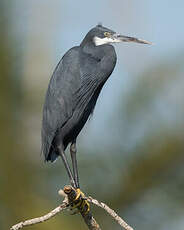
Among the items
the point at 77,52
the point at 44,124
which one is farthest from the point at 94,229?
the point at 77,52

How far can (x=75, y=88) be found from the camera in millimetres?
6773

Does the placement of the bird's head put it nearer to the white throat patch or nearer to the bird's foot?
the white throat patch

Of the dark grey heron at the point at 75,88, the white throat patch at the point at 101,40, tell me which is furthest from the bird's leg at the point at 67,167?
the white throat patch at the point at 101,40

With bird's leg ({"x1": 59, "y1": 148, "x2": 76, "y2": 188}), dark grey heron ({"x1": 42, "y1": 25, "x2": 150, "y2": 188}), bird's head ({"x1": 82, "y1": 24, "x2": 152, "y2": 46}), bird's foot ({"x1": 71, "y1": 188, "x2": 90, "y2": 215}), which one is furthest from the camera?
bird's head ({"x1": 82, "y1": 24, "x2": 152, "y2": 46})

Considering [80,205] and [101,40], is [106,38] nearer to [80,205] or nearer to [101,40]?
[101,40]

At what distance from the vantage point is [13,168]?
9.29 meters

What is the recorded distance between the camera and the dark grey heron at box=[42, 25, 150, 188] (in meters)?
6.73

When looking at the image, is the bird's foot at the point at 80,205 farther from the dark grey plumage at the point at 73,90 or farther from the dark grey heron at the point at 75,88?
the dark grey plumage at the point at 73,90

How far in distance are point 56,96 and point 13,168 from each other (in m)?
2.70

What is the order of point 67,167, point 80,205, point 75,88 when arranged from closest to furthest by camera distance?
point 80,205 < point 67,167 < point 75,88

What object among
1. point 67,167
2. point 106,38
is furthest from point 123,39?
point 67,167

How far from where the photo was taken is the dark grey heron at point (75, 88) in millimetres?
6730

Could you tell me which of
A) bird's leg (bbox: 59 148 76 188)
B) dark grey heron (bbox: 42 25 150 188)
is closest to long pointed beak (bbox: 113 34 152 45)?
dark grey heron (bbox: 42 25 150 188)

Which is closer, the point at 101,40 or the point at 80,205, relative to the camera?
the point at 80,205
